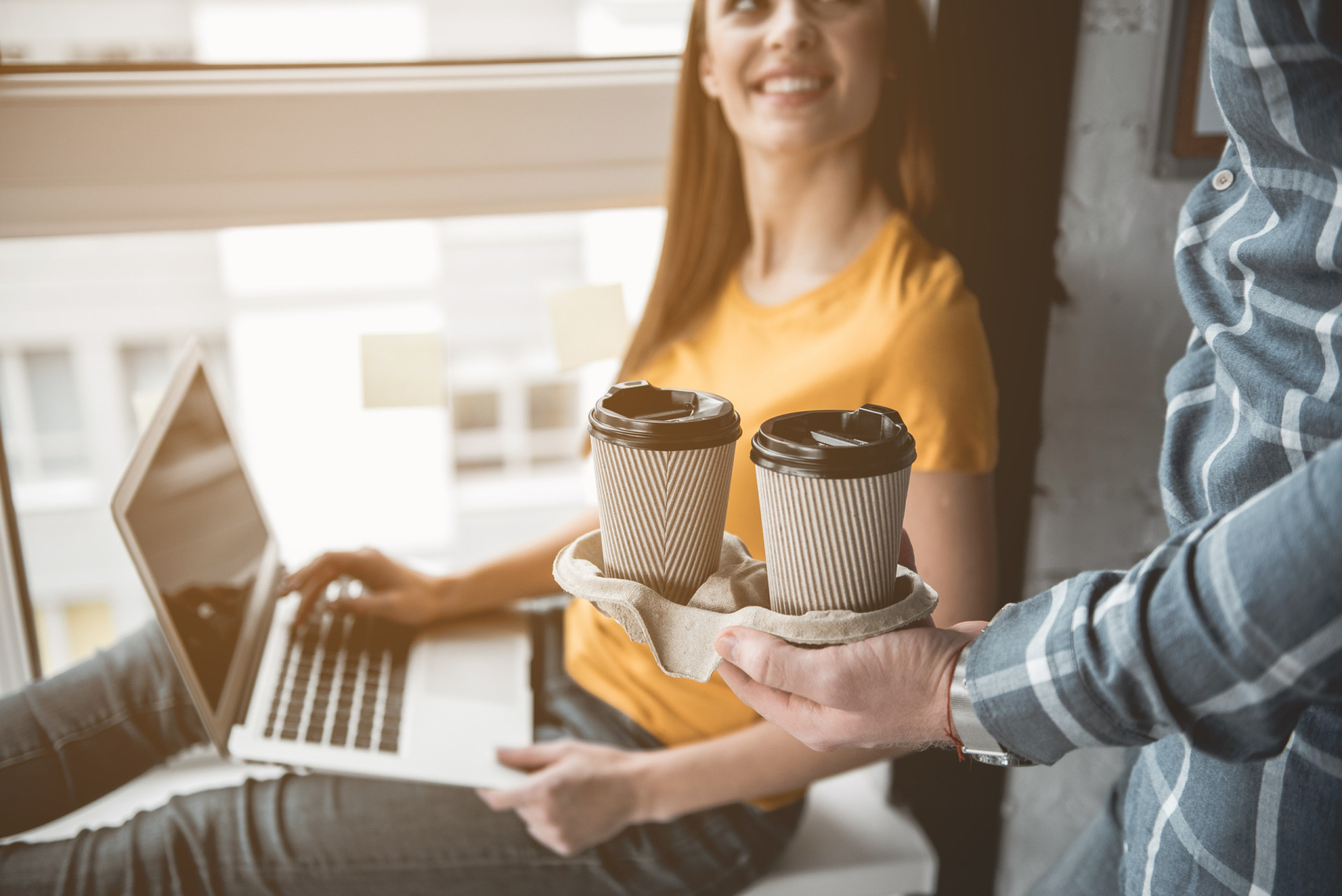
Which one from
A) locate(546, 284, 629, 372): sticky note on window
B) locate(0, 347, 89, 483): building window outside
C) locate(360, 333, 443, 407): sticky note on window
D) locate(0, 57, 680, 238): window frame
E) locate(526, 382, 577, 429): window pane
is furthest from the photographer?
locate(0, 347, 89, 483): building window outside

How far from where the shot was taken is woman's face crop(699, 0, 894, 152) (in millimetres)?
628

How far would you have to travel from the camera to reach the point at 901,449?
16.4 inches

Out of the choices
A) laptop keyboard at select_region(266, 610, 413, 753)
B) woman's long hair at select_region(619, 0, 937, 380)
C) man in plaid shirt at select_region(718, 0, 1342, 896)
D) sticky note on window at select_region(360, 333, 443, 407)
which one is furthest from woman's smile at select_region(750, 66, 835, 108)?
laptop keyboard at select_region(266, 610, 413, 753)

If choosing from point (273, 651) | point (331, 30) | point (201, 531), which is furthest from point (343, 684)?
point (331, 30)

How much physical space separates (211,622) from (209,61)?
68cm

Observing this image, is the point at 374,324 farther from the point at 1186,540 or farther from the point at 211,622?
the point at 1186,540

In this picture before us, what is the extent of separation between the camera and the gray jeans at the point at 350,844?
0.89 metres

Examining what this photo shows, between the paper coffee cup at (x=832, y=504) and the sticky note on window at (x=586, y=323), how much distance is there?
8.0 inches

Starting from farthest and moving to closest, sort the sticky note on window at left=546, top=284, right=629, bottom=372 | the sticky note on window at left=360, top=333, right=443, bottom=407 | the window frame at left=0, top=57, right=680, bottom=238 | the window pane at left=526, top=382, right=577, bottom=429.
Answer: the window pane at left=526, top=382, right=577, bottom=429, the window frame at left=0, top=57, right=680, bottom=238, the sticky note on window at left=360, top=333, right=443, bottom=407, the sticky note on window at left=546, top=284, right=629, bottom=372

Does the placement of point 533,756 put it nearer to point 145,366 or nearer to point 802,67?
point 802,67

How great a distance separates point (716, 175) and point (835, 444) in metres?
0.49

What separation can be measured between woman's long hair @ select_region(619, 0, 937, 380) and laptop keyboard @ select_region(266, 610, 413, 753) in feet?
1.80

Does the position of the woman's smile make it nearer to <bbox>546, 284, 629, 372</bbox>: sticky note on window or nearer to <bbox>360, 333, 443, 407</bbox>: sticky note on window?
<bbox>546, 284, 629, 372</bbox>: sticky note on window

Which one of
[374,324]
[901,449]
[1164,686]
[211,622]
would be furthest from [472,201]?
[1164,686]
